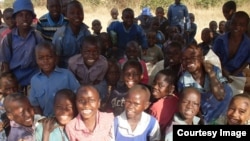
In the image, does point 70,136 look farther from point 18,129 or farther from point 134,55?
point 134,55

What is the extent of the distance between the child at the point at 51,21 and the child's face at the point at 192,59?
1617 mm

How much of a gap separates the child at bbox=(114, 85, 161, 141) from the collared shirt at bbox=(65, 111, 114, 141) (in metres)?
0.06

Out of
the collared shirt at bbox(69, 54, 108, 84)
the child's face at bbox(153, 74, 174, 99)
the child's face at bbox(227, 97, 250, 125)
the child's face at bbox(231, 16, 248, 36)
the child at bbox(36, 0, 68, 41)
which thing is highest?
the child at bbox(36, 0, 68, 41)

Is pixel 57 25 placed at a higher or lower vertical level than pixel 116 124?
higher

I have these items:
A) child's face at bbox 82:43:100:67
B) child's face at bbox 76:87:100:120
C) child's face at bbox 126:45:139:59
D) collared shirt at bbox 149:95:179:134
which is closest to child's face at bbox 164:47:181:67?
child's face at bbox 126:45:139:59

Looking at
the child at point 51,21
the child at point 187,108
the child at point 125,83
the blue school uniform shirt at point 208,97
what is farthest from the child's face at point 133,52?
the child at point 187,108

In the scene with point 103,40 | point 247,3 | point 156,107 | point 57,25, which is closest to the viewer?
point 156,107

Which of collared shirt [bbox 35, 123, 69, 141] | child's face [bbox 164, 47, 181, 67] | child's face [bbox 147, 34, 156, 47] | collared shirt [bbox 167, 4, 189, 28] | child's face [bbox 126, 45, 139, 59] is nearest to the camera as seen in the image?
collared shirt [bbox 35, 123, 69, 141]

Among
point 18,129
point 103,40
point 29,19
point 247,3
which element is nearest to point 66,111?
point 18,129

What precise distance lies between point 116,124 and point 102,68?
2.62 feet

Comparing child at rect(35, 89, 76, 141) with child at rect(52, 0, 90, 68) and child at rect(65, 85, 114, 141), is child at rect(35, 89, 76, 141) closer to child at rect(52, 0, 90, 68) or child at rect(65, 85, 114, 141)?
child at rect(65, 85, 114, 141)

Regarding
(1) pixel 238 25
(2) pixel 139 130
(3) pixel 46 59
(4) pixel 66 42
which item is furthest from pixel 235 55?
(3) pixel 46 59

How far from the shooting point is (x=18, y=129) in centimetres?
270

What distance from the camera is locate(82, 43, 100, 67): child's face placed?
3.28 metres
